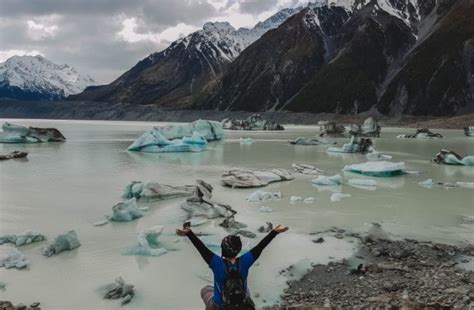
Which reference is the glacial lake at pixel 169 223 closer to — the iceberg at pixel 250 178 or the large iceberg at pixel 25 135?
the iceberg at pixel 250 178

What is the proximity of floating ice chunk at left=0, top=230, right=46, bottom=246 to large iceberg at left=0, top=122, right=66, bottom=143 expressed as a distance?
116 feet

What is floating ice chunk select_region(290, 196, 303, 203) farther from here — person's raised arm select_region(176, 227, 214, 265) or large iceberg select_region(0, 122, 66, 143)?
large iceberg select_region(0, 122, 66, 143)

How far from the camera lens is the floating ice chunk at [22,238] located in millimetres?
10036

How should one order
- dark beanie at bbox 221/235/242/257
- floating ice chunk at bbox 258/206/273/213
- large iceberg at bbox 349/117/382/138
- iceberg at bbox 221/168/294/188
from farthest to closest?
large iceberg at bbox 349/117/382/138 → iceberg at bbox 221/168/294/188 → floating ice chunk at bbox 258/206/273/213 → dark beanie at bbox 221/235/242/257

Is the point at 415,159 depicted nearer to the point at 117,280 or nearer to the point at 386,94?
the point at 117,280

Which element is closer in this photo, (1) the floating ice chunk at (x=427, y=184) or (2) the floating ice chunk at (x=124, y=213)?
(2) the floating ice chunk at (x=124, y=213)

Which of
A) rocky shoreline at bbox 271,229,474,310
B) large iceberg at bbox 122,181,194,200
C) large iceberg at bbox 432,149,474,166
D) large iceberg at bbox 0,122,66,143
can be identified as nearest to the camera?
rocky shoreline at bbox 271,229,474,310

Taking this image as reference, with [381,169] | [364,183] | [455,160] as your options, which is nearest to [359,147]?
[455,160]

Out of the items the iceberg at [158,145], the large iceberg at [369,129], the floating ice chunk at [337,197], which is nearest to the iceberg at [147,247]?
the floating ice chunk at [337,197]

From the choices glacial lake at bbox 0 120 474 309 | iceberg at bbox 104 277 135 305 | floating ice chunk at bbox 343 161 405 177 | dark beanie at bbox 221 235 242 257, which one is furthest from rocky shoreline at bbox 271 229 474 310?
floating ice chunk at bbox 343 161 405 177

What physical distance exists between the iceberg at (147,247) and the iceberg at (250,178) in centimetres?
793

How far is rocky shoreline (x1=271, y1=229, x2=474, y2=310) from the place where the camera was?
A: 22.2ft

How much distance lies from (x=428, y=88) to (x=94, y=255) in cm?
13288

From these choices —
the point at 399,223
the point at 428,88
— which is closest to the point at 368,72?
the point at 428,88
